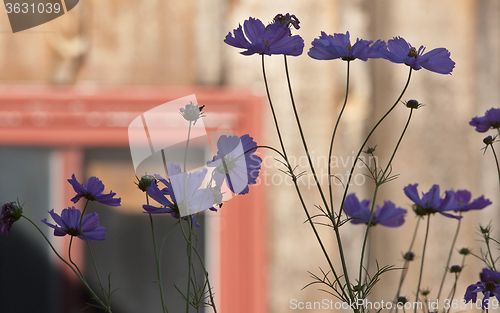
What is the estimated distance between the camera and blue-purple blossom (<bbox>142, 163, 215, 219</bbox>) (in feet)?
0.81

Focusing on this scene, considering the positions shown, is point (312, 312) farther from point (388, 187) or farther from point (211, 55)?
point (211, 55)

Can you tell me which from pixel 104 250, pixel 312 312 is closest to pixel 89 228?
pixel 104 250

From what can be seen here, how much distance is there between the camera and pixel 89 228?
0.90ft

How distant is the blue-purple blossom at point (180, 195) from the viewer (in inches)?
9.7

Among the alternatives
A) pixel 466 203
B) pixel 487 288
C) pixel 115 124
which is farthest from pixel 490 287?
pixel 115 124

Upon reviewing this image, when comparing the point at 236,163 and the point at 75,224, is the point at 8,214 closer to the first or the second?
the point at 75,224

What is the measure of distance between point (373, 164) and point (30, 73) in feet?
2.06

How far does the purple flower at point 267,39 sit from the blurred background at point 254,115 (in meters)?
0.40

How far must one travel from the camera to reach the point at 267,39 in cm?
23

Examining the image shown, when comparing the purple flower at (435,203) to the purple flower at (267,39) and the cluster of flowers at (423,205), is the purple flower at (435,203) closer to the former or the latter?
the cluster of flowers at (423,205)

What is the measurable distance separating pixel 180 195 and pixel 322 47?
14 centimetres

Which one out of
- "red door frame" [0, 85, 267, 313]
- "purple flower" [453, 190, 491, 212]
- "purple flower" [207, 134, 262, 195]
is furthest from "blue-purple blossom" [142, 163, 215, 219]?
"red door frame" [0, 85, 267, 313]

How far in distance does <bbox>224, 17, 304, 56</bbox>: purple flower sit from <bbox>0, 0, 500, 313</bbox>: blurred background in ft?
1.32

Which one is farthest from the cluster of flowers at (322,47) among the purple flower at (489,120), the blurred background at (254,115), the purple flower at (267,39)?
the blurred background at (254,115)
